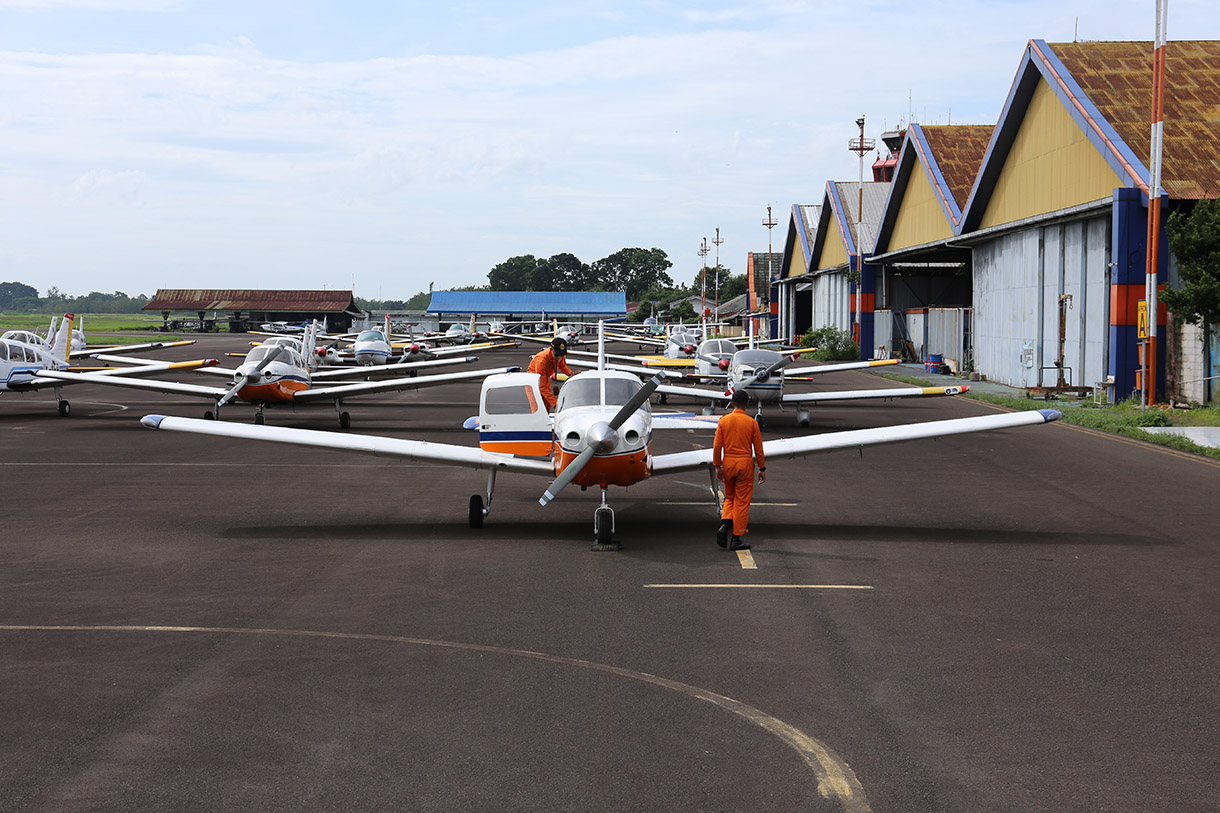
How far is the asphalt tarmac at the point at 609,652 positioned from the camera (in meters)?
5.72

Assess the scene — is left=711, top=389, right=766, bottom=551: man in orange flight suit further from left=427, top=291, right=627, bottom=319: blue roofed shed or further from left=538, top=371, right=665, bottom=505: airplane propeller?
left=427, top=291, right=627, bottom=319: blue roofed shed

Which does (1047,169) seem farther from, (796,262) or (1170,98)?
(796,262)

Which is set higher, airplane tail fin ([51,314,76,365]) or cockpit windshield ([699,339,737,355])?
airplane tail fin ([51,314,76,365])

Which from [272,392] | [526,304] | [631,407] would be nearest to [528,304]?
[526,304]

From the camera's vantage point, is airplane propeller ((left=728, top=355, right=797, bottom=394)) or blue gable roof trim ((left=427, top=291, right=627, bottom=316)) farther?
blue gable roof trim ((left=427, top=291, right=627, bottom=316))

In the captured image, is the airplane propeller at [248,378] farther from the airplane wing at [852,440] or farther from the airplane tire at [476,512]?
the airplane wing at [852,440]

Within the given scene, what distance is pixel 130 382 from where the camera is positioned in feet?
96.4

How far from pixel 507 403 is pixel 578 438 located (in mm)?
2588

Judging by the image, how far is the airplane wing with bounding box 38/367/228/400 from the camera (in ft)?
94.0

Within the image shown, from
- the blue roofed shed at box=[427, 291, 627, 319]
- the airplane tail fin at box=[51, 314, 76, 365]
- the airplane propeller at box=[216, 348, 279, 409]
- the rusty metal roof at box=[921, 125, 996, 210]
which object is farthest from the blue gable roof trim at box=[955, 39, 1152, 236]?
the blue roofed shed at box=[427, 291, 627, 319]

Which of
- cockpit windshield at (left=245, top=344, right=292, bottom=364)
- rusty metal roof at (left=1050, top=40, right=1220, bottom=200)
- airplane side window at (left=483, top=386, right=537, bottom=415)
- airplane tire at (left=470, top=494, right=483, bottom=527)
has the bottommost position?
airplane tire at (left=470, top=494, right=483, bottom=527)

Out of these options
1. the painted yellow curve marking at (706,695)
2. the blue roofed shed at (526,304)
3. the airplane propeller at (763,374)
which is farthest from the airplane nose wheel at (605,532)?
the blue roofed shed at (526,304)

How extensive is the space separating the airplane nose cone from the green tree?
66.5 ft

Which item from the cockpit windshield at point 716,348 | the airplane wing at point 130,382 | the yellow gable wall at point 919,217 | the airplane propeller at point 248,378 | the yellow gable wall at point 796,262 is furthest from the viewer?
the yellow gable wall at point 796,262
